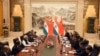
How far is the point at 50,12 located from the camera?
18.8m

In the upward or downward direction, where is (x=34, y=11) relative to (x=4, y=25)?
upward

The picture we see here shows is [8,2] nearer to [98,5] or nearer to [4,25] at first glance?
[4,25]

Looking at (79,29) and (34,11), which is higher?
(34,11)

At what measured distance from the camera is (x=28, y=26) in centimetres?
1872

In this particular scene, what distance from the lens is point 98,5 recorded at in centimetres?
1836

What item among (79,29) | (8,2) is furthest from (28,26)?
(79,29)

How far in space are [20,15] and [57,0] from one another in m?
3.37

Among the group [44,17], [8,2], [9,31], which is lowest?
[9,31]

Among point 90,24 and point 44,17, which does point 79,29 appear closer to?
point 90,24

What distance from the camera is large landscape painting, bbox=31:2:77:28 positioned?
1867 cm

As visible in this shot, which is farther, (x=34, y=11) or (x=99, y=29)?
(x=34, y=11)

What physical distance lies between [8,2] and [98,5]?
7.58 meters

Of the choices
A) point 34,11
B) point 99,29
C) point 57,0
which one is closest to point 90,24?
point 99,29

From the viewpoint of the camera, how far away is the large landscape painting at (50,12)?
1867cm
